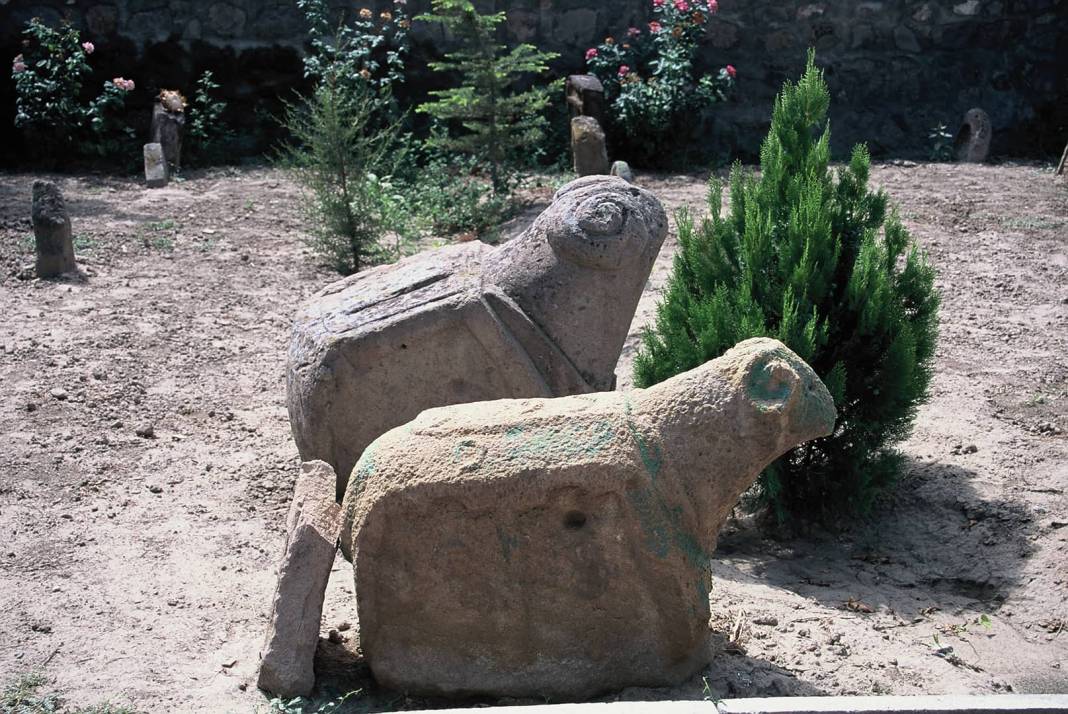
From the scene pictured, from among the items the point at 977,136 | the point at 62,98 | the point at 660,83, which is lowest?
the point at 977,136

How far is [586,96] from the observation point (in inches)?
409

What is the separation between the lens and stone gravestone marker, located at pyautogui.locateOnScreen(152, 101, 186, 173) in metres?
10.3

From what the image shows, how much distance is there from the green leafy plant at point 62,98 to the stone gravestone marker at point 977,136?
7.19 metres

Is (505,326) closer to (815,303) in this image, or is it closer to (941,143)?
(815,303)

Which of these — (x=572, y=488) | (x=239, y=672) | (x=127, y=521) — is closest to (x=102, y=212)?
(x=127, y=521)

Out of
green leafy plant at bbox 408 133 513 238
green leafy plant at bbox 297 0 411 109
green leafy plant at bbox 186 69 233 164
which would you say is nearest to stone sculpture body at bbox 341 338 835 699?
green leafy plant at bbox 408 133 513 238

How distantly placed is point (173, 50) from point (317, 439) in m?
7.49

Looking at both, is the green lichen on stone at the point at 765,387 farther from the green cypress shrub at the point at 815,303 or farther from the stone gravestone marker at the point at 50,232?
the stone gravestone marker at the point at 50,232

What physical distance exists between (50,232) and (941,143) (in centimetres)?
745

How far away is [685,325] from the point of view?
4.88 m

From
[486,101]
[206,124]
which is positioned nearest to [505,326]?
[486,101]

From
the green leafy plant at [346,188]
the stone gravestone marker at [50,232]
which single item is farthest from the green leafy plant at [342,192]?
the stone gravestone marker at [50,232]

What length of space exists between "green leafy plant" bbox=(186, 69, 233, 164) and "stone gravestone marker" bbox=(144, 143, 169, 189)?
69 cm

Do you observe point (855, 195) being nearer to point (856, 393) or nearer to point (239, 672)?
point (856, 393)
